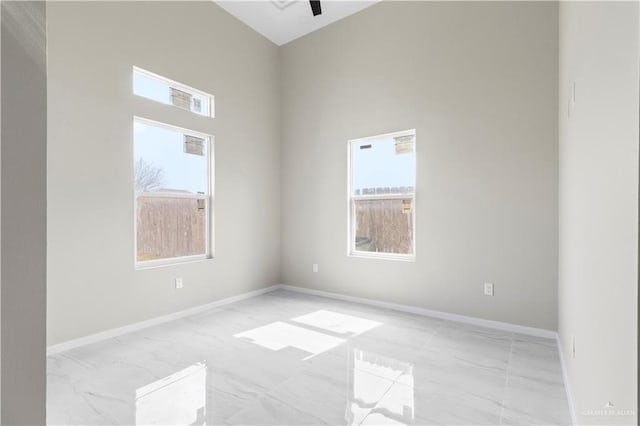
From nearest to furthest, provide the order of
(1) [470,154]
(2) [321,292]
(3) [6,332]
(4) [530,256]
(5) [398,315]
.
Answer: (3) [6,332] < (4) [530,256] < (1) [470,154] < (5) [398,315] < (2) [321,292]

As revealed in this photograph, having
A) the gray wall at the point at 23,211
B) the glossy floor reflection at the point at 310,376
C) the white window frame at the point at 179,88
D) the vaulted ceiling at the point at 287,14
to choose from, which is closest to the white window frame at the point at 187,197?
the white window frame at the point at 179,88

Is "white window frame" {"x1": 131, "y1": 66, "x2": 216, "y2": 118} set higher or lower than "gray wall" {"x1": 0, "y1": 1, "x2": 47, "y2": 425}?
higher

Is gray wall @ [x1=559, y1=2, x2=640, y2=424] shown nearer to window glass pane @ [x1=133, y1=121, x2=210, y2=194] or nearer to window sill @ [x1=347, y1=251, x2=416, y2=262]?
window sill @ [x1=347, y1=251, x2=416, y2=262]

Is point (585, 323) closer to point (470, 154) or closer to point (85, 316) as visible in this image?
point (470, 154)

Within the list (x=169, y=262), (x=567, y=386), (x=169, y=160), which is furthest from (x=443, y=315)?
(x=169, y=160)

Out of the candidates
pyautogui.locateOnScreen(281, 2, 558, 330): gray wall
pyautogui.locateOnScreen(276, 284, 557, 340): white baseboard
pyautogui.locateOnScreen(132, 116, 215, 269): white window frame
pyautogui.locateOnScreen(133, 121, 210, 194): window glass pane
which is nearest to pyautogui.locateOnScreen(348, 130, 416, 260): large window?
pyautogui.locateOnScreen(281, 2, 558, 330): gray wall

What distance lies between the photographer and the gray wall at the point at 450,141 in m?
3.00

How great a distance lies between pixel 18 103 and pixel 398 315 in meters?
3.61

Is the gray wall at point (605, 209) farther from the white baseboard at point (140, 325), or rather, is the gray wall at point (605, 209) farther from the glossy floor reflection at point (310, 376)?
the white baseboard at point (140, 325)

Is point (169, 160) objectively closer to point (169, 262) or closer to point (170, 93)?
point (170, 93)

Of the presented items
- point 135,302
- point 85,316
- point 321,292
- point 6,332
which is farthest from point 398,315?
point 6,332

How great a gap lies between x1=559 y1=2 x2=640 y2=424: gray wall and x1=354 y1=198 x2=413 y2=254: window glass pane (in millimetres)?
2030

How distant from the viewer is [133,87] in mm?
3145

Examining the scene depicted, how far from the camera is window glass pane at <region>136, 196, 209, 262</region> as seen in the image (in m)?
3.30
